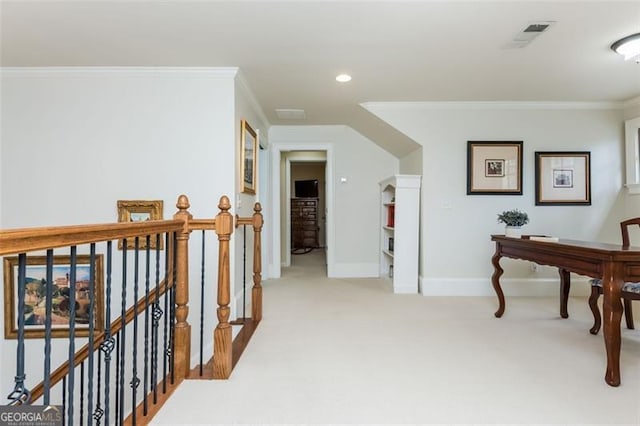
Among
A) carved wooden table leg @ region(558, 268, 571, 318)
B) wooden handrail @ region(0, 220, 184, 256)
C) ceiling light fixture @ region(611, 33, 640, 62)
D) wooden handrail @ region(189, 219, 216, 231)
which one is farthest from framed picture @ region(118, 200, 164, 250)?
ceiling light fixture @ region(611, 33, 640, 62)

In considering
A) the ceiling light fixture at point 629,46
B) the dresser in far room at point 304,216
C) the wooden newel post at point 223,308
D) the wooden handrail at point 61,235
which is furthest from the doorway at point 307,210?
the wooden handrail at point 61,235

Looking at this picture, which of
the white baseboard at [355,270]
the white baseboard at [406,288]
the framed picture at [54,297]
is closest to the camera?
the framed picture at [54,297]

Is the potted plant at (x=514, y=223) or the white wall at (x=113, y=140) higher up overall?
the white wall at (x=113, y=140)

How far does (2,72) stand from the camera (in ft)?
10.6

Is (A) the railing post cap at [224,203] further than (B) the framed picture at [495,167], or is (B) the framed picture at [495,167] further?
(B) the framed picture at [495,167]

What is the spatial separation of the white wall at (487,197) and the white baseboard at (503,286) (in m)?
0.01

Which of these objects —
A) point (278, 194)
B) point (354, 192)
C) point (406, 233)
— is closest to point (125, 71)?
point (278, 194)

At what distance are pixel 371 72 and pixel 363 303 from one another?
230 centimetres

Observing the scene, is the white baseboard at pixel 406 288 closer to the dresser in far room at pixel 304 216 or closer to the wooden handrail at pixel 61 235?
the wooden handrail at pixel 61 235

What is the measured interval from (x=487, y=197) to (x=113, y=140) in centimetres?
402

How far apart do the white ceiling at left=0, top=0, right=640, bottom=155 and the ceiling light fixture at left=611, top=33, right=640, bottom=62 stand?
75 millimetres

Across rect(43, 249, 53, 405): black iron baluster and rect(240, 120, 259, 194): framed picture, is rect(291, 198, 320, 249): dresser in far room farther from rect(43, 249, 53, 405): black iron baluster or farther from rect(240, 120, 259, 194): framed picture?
rect(43, 249, 53, 405): black iron baluster

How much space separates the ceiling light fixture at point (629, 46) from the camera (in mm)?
2502

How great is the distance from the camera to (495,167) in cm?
420
